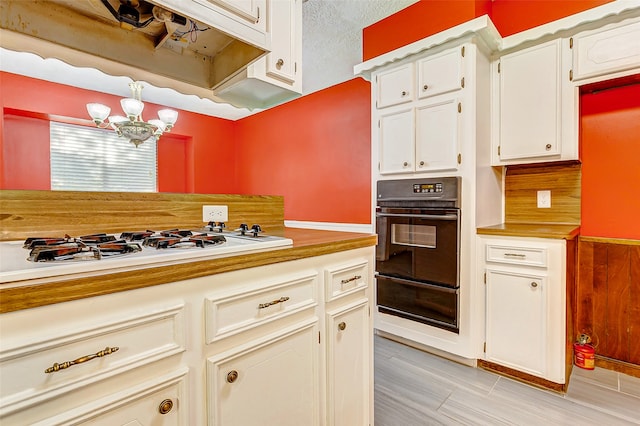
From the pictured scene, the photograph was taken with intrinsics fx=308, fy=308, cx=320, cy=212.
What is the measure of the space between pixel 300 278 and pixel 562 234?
1.64 metres

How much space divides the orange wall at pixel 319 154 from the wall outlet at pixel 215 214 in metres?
2.12

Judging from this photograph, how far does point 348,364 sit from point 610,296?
6.66 feet

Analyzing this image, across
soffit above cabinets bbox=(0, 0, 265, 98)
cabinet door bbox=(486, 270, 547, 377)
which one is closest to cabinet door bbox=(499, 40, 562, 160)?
cabinet door bbox=(486, 270, 547, 377)

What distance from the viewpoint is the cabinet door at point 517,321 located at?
1852mm

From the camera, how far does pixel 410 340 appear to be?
240 centimetres

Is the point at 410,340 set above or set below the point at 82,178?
below

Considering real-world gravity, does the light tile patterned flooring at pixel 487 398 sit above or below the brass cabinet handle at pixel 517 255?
below

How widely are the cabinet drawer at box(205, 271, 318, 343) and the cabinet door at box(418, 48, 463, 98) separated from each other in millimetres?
1754

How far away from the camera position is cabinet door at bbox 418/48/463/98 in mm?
2102

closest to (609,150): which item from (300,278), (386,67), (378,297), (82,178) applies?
(386,67)

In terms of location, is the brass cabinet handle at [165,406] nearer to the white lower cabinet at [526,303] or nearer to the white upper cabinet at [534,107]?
the white lower cabinet at [526,303]

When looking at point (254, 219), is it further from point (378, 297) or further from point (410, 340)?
point (410, 340)

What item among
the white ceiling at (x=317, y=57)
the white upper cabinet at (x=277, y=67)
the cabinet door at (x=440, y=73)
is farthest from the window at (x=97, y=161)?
the cabinet door at (x=440, y=73)

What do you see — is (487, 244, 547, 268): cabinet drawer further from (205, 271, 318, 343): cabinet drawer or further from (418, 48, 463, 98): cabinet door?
(205, 271, 318, 343): cabinet drawer
